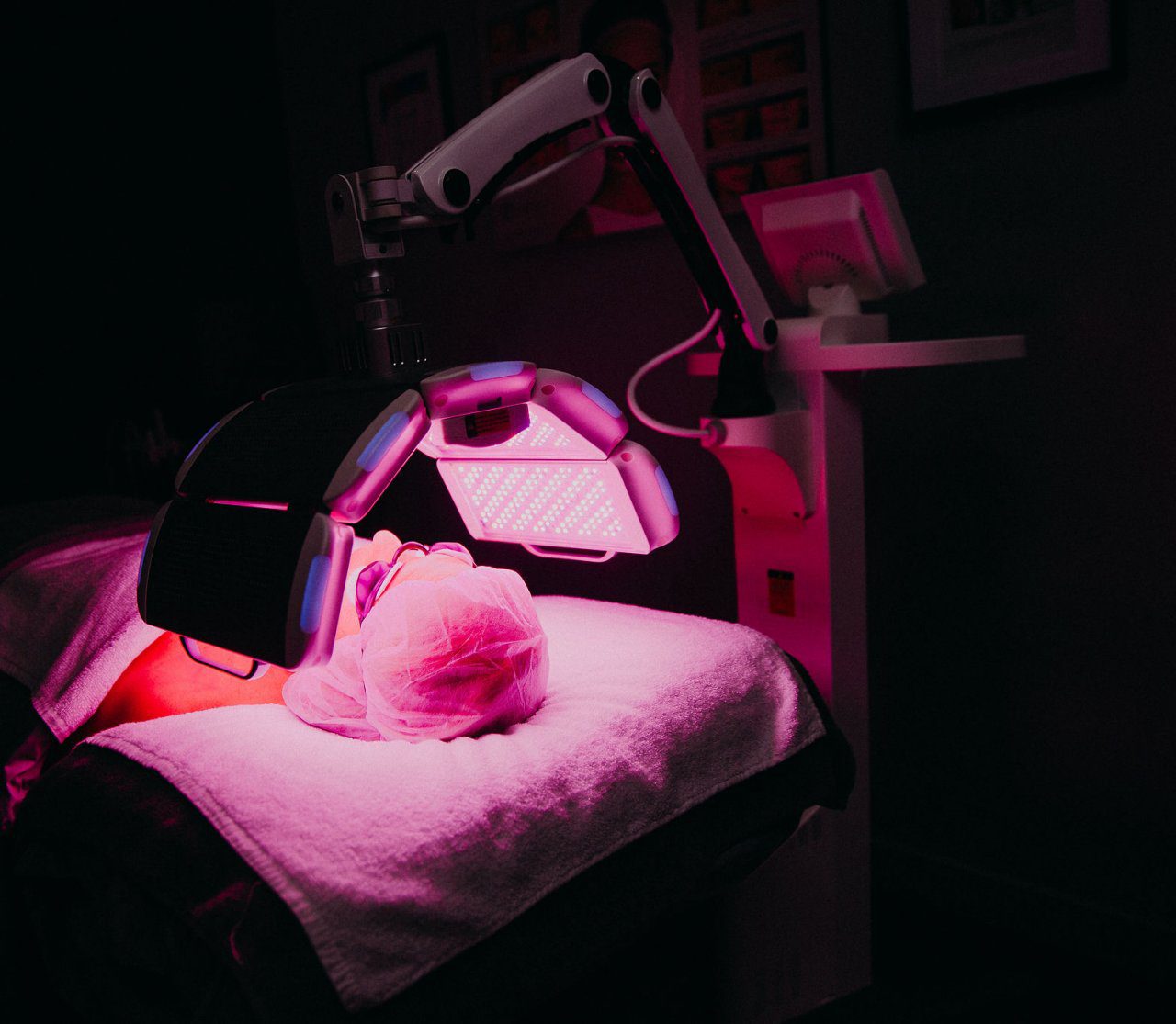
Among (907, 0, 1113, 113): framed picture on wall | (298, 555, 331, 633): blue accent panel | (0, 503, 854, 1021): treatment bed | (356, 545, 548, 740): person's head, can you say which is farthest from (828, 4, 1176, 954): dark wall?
(298, 555, 331, 633): blue accent panel

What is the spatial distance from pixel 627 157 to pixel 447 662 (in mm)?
596

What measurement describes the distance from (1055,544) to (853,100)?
0.84 m

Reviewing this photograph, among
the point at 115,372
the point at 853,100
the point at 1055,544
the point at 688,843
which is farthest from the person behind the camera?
the point at 115,372

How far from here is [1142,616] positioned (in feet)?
4.75

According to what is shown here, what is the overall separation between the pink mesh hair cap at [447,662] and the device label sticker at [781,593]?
0.42 m

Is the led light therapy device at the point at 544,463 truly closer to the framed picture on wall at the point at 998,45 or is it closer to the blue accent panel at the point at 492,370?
the blue accent panel at the point at 492,370

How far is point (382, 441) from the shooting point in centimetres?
74

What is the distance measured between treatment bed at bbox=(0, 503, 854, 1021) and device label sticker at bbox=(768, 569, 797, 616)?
13cm

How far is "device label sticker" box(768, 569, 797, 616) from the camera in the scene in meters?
1.27

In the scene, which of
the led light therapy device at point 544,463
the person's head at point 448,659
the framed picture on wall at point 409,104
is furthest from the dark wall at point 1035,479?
the framed picture on wall at point 409,104

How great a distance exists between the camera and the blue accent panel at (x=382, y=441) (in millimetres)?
729

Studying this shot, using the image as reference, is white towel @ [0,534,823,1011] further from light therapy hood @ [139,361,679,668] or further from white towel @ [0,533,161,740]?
white towel @ [0,533,161,740]

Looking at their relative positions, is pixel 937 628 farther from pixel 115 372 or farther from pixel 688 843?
pixel 115 372

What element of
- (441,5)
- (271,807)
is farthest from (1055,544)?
(441,5)
